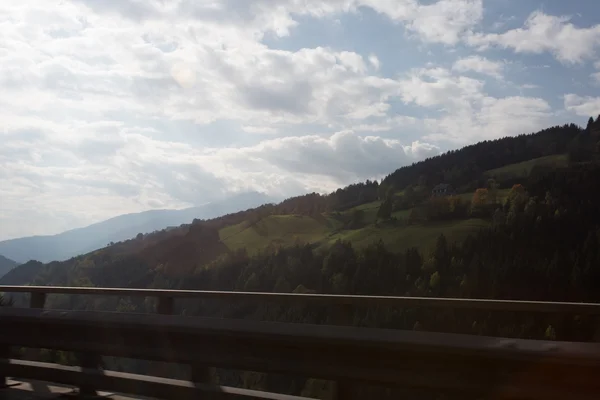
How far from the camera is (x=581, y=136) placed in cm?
7281

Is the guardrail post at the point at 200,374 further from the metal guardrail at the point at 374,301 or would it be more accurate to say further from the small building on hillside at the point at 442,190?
the small building on hillside at the point at 442,190

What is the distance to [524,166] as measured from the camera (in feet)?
265

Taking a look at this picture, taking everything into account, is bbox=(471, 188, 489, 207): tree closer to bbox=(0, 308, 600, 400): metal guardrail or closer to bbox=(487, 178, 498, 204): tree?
bbox=(487, 178, 498, 204): tree

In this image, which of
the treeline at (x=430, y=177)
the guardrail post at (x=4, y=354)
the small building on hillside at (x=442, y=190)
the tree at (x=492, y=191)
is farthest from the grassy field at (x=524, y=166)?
the guardrail post at (x=4, y=354)

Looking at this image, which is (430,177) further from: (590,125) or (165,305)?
(165,305)

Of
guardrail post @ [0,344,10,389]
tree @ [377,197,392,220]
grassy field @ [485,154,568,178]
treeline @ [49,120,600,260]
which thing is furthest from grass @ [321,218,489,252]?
guardrail post @ [0,344,10,389]

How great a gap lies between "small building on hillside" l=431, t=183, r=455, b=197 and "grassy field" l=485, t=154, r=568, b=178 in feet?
18.3

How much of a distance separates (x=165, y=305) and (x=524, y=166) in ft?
268

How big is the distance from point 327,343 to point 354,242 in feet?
243

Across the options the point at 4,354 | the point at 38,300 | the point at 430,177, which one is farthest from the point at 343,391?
the point at 430,177

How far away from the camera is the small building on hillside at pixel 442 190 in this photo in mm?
82106

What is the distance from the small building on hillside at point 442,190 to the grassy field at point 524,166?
18.3 ft

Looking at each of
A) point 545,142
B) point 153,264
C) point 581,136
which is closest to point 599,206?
point 581,136

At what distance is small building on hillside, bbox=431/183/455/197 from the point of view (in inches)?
3233
